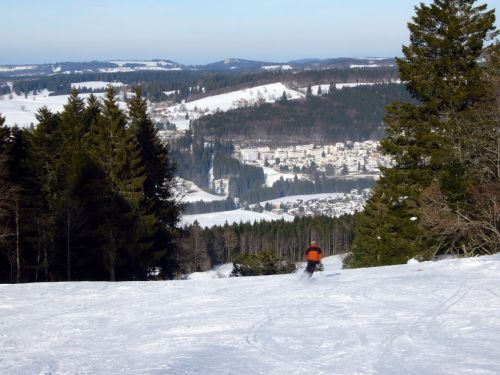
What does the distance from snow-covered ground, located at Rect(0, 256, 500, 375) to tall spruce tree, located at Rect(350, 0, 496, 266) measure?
20.8 ft

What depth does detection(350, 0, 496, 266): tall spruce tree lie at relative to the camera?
76.7 feet

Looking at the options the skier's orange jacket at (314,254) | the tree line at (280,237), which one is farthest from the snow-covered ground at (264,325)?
the tree line at (280,237)

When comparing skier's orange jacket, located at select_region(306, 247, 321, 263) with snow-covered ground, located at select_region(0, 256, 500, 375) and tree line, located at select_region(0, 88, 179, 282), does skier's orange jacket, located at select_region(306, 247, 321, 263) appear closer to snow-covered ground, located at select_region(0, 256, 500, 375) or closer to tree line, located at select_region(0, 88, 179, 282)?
snow-covered ground, located at select_region(0, 256, 500, 375)

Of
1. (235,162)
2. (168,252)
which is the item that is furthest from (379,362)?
(235,162)

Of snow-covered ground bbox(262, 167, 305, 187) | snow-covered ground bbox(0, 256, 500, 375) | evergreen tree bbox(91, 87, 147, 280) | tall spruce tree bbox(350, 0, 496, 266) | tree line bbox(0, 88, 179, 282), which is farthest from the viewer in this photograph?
snow-covered ground bbox(262, 167, 305, 187)

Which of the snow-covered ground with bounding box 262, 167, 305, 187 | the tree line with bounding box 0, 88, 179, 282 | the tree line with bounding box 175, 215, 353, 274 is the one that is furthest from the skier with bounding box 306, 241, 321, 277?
the snow-covered ground with bounding box 262, 167, 305, 187

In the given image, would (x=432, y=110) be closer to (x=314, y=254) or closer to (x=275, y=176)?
(x=314, y=254)

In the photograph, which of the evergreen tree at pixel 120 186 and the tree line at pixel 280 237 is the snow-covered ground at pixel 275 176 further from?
the evergreen tree at pixel 120 186

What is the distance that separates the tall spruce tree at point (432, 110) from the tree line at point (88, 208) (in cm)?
1187

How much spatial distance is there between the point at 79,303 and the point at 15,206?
1209 cm

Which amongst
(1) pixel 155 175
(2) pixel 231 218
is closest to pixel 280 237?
(2) pixel 231 218

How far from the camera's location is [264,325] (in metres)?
11.7

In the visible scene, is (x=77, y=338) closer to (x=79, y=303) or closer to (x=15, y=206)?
(x=79, y=303)

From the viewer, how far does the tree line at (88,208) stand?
2736 cm
